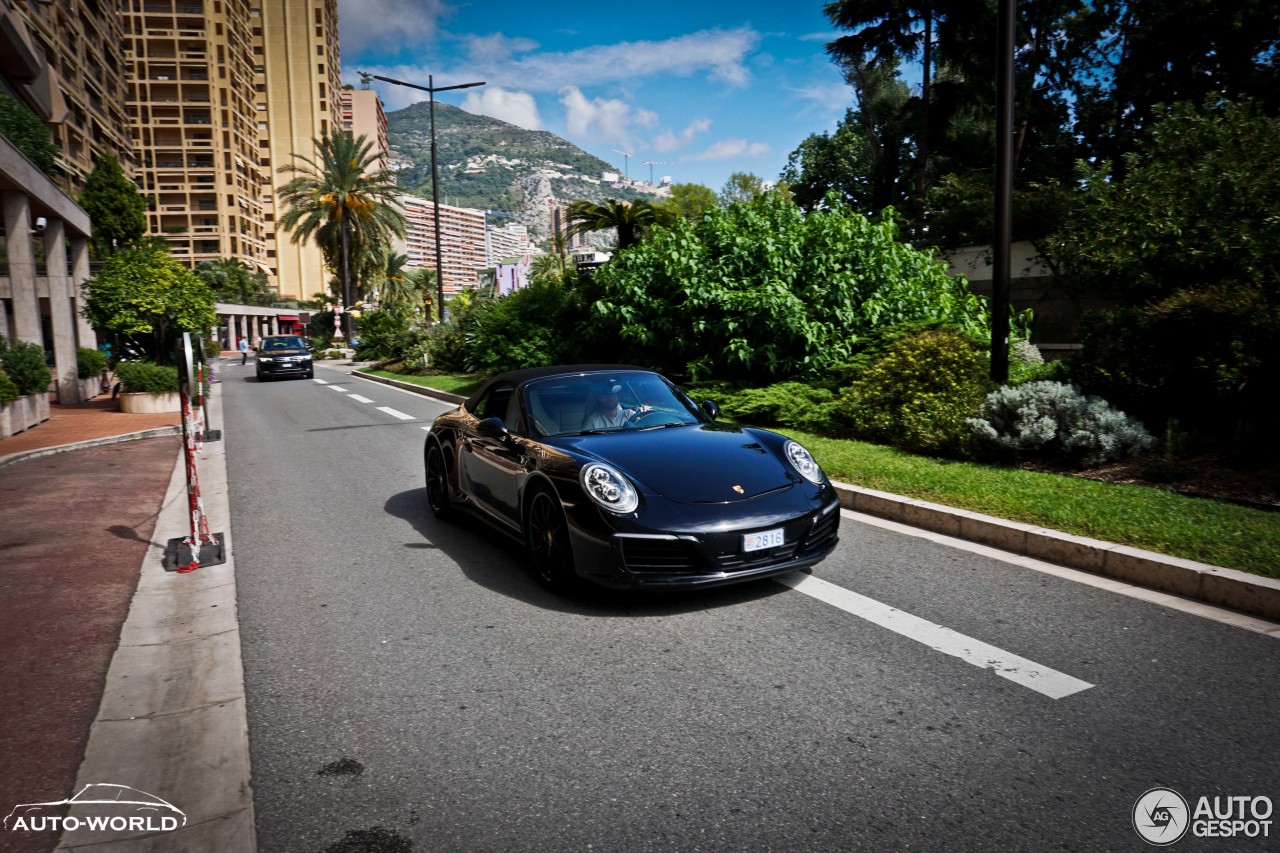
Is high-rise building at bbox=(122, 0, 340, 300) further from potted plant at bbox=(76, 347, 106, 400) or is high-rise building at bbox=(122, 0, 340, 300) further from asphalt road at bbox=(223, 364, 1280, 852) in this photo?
asphalt road at bbox=(223, 364, 1280, 852)

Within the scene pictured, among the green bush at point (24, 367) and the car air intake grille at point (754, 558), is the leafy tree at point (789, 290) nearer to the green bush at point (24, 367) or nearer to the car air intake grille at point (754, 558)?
the car air intake grille at point (754, 558)

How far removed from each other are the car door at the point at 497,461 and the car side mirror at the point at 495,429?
0.01m

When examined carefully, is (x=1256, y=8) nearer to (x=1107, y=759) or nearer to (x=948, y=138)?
(x=948, y=138)

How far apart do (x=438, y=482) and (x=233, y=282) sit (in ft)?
288

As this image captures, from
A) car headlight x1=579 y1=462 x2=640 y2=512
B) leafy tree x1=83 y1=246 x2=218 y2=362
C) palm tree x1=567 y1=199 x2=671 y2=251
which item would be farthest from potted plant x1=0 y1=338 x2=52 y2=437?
palm tree x1=567 y1=199 x2=671 y2=251

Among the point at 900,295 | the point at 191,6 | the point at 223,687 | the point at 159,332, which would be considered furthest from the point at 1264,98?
the point at 191,6

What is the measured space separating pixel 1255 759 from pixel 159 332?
21.5m

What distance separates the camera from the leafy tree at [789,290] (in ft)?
39.5

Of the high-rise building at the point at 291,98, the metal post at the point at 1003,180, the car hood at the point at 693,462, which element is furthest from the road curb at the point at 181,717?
the high-rise building at the point at 291,98

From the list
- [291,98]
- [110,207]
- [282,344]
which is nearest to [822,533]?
[282,344]

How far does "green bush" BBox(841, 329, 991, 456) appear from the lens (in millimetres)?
8961

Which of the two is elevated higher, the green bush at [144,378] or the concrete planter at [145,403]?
the green bush at [144,378]

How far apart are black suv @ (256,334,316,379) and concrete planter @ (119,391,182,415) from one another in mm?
13022

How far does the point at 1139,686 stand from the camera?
11.9 ft
